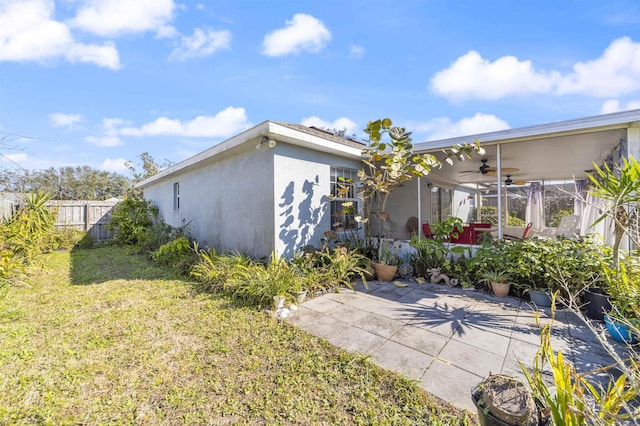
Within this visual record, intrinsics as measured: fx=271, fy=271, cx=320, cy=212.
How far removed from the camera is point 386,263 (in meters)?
5.95

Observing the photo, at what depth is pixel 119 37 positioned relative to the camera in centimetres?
575

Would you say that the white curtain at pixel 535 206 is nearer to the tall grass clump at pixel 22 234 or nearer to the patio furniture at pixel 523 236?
the patio furniture at pixel 523 236

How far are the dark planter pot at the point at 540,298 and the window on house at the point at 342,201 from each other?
3825 mm

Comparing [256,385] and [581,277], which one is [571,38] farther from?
[256,385]

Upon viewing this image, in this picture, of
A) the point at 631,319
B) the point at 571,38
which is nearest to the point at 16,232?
the point at 631,319

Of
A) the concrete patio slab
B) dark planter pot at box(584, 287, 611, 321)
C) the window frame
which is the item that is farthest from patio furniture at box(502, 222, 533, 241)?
the window frame

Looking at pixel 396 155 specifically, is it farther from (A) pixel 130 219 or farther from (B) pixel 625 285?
(A) pixel 130 219

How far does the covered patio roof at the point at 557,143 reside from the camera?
14.2 ft

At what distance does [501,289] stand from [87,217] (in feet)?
51.6

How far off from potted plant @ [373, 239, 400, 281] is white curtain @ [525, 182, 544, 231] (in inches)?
377

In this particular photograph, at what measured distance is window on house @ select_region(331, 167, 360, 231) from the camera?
6941mm

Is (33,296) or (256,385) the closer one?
(256,385)

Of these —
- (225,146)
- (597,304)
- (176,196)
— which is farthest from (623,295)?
→ (176,196)

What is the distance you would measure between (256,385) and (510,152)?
7561mm
